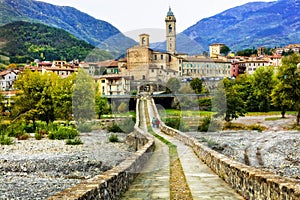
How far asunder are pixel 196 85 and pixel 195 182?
1234 inches

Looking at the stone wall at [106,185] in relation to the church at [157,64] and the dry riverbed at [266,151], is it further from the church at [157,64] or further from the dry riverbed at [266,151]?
the church at [157,64]

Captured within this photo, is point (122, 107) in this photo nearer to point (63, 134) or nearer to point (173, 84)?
point (173, 84)

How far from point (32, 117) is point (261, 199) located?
121 feet

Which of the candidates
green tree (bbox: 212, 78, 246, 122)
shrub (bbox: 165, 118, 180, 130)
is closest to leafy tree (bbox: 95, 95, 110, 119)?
shrub (bbox: 165, 118, 180, 130)

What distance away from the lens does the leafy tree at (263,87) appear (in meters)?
63.2

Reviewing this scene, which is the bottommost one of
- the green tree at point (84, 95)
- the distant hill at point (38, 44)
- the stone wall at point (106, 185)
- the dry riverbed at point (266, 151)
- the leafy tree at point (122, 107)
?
the dry riverbed at point (266, 151)

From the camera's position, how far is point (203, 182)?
418 inches

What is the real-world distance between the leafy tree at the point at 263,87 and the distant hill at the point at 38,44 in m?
85.0

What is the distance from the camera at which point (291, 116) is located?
56.7 m

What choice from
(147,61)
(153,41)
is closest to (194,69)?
(147,61)

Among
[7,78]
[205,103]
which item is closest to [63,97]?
[205,103]

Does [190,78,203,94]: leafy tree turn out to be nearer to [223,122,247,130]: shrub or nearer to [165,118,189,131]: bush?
[165,118,189,131]: bush

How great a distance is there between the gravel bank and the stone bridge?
10.5 feet

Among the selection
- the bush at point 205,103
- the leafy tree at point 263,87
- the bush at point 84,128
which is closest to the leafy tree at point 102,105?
the bush at point 84,128
